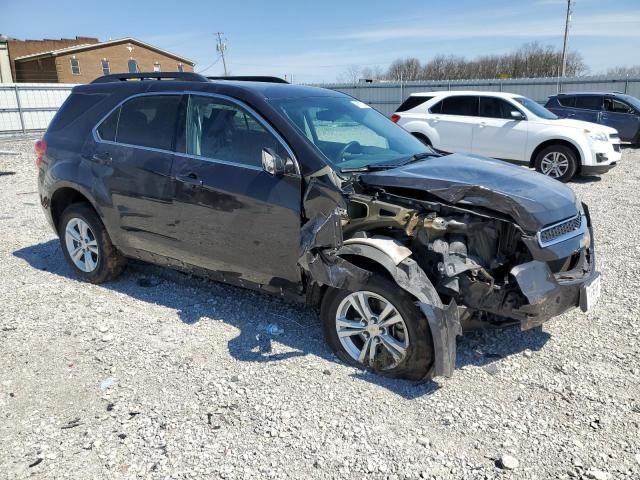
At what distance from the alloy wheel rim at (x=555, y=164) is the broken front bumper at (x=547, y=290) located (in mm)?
8009

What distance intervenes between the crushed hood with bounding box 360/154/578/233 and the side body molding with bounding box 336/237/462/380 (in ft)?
1.52

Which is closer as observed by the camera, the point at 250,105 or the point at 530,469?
the point at 530,469

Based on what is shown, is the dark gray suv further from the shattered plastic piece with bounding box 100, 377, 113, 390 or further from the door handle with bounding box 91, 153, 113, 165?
the shattered plastic piece with bounding box 100, 377, 113, 390

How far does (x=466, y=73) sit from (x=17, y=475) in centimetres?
5752

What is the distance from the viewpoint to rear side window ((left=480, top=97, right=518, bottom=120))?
11.5 meters

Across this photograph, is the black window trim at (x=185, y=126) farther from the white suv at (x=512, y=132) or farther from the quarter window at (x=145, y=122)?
the white suv at (x=512, y=132)

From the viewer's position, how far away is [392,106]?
2581 centimetres

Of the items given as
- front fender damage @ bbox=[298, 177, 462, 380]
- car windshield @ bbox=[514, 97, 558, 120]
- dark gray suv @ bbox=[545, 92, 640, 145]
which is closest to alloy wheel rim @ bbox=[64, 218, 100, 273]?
front fender damage @ bbox=[298, 177, 462, 380]

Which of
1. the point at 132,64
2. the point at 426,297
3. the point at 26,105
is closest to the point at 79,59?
the point at 132,64

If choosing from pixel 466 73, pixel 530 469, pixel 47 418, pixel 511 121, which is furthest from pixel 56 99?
pixel 466 73

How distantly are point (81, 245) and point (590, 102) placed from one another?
51.3 ft

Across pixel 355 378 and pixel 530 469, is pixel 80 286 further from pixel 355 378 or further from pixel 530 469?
pixel 530 469

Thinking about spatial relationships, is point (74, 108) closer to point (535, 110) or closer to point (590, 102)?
point (535, 110)

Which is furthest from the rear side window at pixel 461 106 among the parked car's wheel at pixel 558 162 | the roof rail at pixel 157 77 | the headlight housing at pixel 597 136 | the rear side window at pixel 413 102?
the roof rail at pixel 157 77
